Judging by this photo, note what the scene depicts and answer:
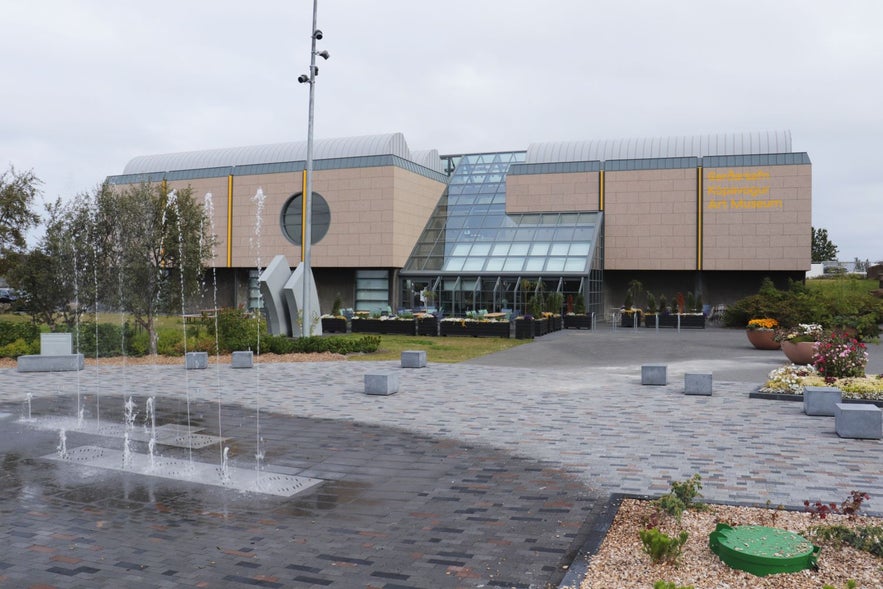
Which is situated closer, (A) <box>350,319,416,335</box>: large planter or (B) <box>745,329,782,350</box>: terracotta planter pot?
(B) <box>745,329,782,350</box>: terracotta planter pot

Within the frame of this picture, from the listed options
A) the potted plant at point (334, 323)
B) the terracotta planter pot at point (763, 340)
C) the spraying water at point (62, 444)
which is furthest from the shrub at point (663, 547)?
the potted plant at point (334, 323)

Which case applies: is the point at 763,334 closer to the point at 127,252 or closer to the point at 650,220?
the point at 650,220

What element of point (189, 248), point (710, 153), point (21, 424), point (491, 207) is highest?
point (710, 153)

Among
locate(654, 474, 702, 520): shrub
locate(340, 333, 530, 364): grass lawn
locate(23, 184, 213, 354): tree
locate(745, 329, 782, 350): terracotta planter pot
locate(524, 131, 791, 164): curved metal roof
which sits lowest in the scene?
locate(340, 333, 530, 364): grass lawn

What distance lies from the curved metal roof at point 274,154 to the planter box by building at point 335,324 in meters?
14.3

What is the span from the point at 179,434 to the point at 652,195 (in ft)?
121

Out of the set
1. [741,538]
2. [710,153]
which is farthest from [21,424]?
A: [710,153]

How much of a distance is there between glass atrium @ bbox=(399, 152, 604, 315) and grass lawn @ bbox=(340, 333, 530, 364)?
8.62m

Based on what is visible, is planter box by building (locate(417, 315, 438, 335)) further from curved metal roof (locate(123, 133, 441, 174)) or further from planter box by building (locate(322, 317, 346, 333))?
curved metal roof (locate(123, 133, 441, 174))

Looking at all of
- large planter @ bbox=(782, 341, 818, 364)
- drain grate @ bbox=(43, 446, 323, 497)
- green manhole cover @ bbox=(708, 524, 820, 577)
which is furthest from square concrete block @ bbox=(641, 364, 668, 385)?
green manhole cover @ bbox=(708, 524, 820, 577)

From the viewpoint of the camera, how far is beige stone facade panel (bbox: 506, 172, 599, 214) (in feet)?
144

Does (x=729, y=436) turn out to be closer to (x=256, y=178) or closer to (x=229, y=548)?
(x=229, y=548)

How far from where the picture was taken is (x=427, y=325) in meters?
32.7

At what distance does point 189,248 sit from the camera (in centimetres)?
2328
